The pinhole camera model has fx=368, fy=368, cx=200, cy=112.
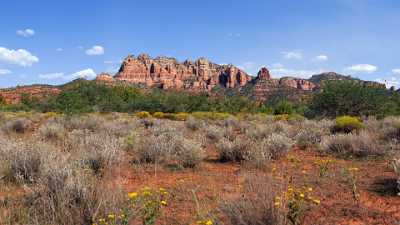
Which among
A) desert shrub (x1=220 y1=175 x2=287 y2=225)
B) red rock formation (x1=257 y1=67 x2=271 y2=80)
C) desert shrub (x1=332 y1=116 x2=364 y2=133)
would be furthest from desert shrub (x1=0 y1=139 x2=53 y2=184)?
red rock formation (x1=257 y1=67 x2=271 y2=80)

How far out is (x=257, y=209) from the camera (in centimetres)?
397

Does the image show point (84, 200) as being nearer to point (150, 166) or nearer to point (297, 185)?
point (297, 185)

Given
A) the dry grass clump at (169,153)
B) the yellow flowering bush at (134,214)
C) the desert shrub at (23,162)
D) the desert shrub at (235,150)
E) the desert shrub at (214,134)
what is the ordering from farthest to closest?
1. the desert shrub at (214,134)
2. the desert shrub at (235,150)
3. the dry grass clump at (169,153)
4. the desert shrub at (23,162)
5. the yellow flowering bush at (134,214)

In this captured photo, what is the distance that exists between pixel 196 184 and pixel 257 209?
121 inches

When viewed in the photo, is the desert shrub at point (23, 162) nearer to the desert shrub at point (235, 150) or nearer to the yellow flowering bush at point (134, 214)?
the yellow flowering bush at point (134, 214)

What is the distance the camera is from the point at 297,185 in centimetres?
683

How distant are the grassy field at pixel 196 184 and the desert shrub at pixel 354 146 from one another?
0.03 meters

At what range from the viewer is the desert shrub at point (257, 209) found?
389cm

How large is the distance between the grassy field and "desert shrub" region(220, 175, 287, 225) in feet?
0.04

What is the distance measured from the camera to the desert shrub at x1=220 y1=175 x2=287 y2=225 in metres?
3.89

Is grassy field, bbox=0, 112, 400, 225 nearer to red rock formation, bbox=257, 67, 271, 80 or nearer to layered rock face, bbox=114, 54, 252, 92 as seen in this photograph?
red rock formation, bbox=257, 67, 271, 80

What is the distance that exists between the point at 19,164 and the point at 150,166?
3080mm

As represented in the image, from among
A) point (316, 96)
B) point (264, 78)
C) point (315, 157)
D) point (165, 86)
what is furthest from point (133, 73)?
point (315, 157)

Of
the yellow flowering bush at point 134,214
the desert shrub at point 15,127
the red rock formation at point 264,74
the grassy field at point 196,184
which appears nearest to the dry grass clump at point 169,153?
the grassy field at point 196,184
